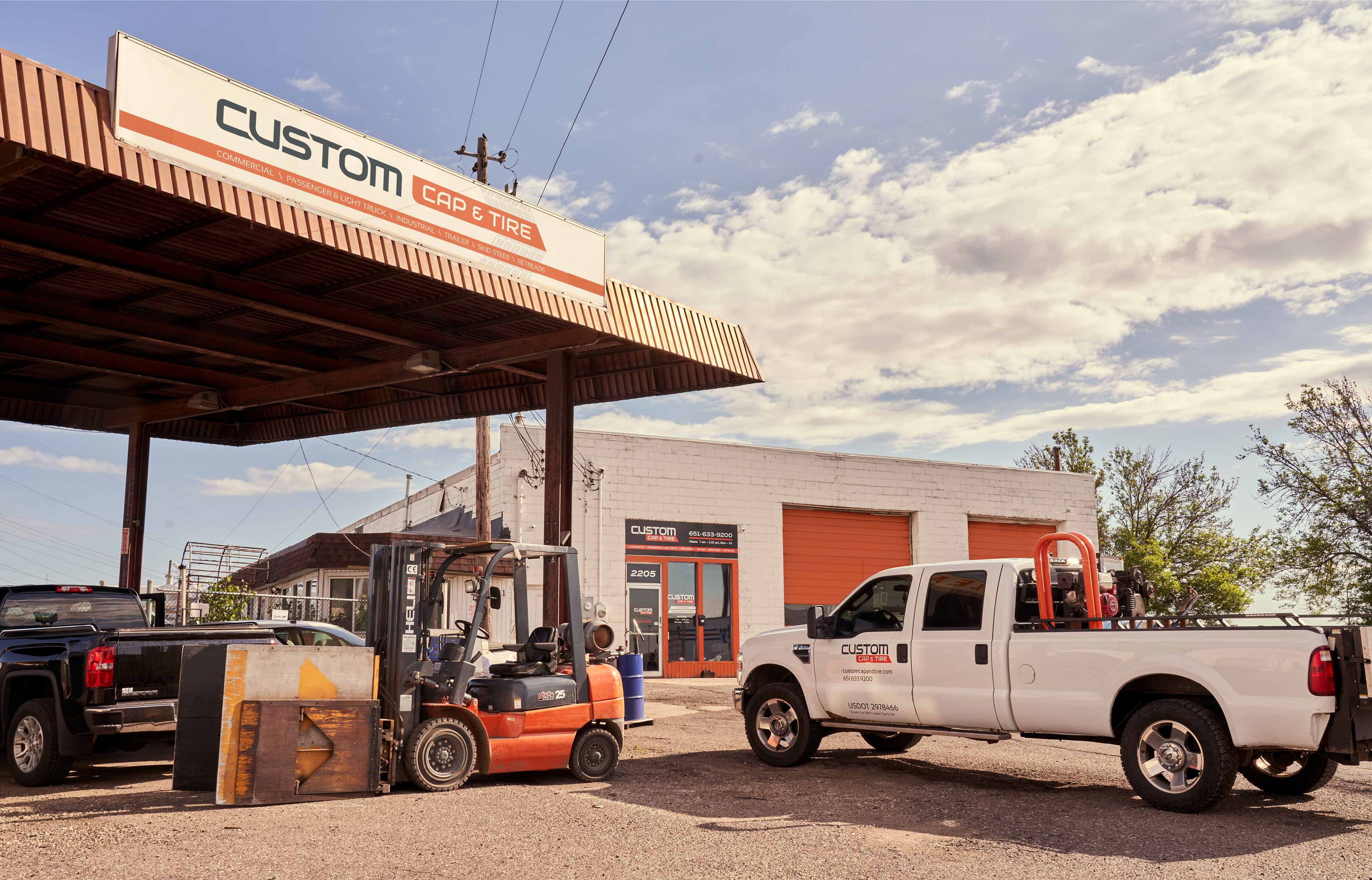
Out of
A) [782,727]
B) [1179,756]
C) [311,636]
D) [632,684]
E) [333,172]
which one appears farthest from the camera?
[632,684]

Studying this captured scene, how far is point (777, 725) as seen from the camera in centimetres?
1177

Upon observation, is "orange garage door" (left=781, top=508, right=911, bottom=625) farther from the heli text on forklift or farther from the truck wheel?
the heli text on forklift

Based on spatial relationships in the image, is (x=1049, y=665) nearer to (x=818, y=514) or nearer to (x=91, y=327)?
(x=91, y=327)

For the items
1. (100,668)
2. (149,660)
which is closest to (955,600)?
(149,660)

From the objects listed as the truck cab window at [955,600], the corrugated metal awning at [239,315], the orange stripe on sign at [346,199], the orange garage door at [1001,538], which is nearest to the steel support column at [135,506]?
the corrugated metal awning at [239,315]

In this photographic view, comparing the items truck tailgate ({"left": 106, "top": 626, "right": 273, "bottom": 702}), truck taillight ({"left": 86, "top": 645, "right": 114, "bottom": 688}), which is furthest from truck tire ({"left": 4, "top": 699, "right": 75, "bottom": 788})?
truck tailgate ({"left": 106, "top": 626, "right": 273, "bottom": 702})

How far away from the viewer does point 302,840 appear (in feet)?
24.9

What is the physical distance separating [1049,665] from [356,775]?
5970 millimetres

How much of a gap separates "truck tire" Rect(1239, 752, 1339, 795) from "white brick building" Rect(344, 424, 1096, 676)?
16.8 metres

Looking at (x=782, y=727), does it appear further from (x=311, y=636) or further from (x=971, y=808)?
(x=311, y=636)

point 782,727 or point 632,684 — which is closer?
point 782,727

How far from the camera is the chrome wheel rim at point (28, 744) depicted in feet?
32.6

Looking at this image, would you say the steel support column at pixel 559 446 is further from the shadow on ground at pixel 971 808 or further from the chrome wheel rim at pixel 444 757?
the chrome wheel rim at pixel 444 757

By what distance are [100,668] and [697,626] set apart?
1865 cm
